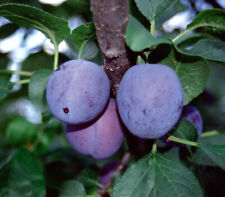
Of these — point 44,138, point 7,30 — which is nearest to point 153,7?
point 7,30

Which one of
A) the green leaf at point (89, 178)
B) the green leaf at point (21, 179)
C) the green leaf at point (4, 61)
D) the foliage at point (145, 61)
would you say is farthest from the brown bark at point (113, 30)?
the green leaf at point (4, 61)

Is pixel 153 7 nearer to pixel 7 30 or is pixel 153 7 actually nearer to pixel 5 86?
pixel 5 86

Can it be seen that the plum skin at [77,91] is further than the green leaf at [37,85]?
No

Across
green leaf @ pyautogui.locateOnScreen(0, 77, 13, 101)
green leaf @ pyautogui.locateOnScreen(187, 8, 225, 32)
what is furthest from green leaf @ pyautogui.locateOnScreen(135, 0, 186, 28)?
green leaf @ pyautogui.locateOnScreen(0, 77, 13, 101)

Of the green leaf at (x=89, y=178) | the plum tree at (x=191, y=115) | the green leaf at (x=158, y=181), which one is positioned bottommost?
the green leaf at (x=89, y=178)

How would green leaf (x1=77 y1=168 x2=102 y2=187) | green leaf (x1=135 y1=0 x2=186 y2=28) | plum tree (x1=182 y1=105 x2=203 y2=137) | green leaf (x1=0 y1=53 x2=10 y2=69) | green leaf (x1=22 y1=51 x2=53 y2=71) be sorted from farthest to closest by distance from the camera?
green leaf (x1=0 y1=53 x2=10 y2=69)
green leaf (x1=22 y1=51 x2=53 y2=71)
green leaf (x1=77 y1=168 x2=102 y2=187)
plum tree (x1=182 y1=105 x2=203 y2=137)
green leaf (x1=135 y1=0 x2=186 y2=28)

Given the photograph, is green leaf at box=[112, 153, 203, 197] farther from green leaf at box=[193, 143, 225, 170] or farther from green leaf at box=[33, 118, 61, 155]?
green leaf at box=[33, 118, 61, 155]

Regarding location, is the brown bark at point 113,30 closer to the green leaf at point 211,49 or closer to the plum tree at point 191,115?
the green leaf at point 211,49

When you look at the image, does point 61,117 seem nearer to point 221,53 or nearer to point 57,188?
point 221,53
